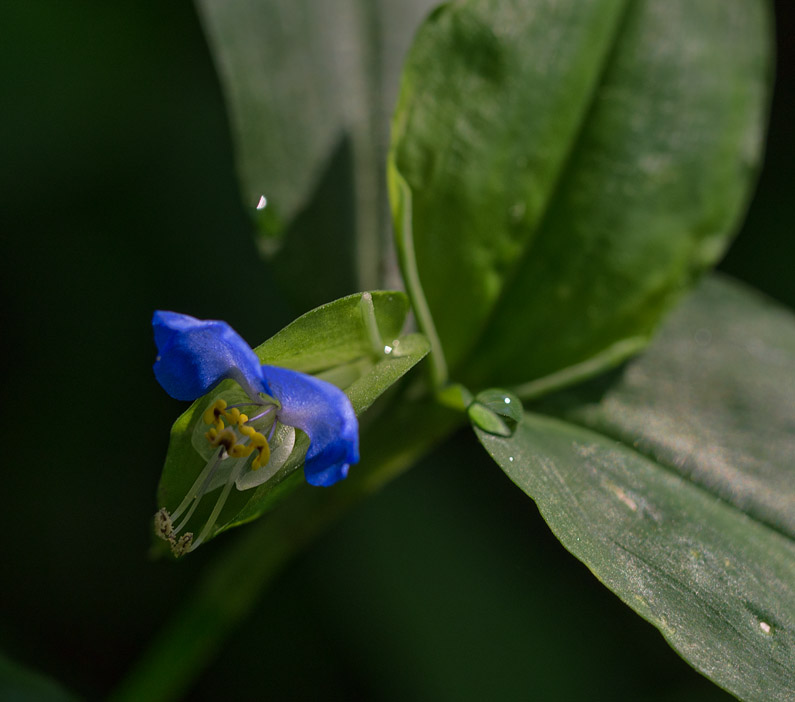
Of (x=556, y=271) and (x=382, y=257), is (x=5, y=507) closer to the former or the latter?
(x=382, y=257)

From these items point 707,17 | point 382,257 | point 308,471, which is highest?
point 707,17

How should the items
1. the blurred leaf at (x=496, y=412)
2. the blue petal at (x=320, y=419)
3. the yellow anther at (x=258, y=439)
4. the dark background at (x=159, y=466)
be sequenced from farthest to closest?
the dark background at (x=159, y=466), the blurred leaf at (x=496, y=412), the yellow anther at (x=258, y=439), the blue petal at (x=320, y=419)

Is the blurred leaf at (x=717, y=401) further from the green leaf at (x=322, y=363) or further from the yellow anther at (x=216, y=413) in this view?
the yellow anther at (x=216, y=413)

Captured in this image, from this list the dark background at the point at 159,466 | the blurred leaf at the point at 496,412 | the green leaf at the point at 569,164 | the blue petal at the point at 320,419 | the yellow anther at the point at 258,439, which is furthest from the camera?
the dark background at the point at 159,466

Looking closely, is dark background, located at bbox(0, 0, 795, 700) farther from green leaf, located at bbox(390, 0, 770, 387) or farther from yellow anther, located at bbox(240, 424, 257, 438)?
yellow anther, located at bbox(240, 424, 257, 438)

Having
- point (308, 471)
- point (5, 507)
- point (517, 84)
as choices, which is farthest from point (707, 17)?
point (5, 507)

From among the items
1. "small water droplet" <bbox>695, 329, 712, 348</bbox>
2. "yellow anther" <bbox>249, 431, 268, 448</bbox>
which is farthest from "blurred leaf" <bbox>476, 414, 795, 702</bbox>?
"small water droplet" <bbox>695, 329, 712, 348</bbox>

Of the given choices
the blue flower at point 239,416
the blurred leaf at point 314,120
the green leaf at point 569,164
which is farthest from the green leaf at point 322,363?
the blurred leaf at point 314,120
